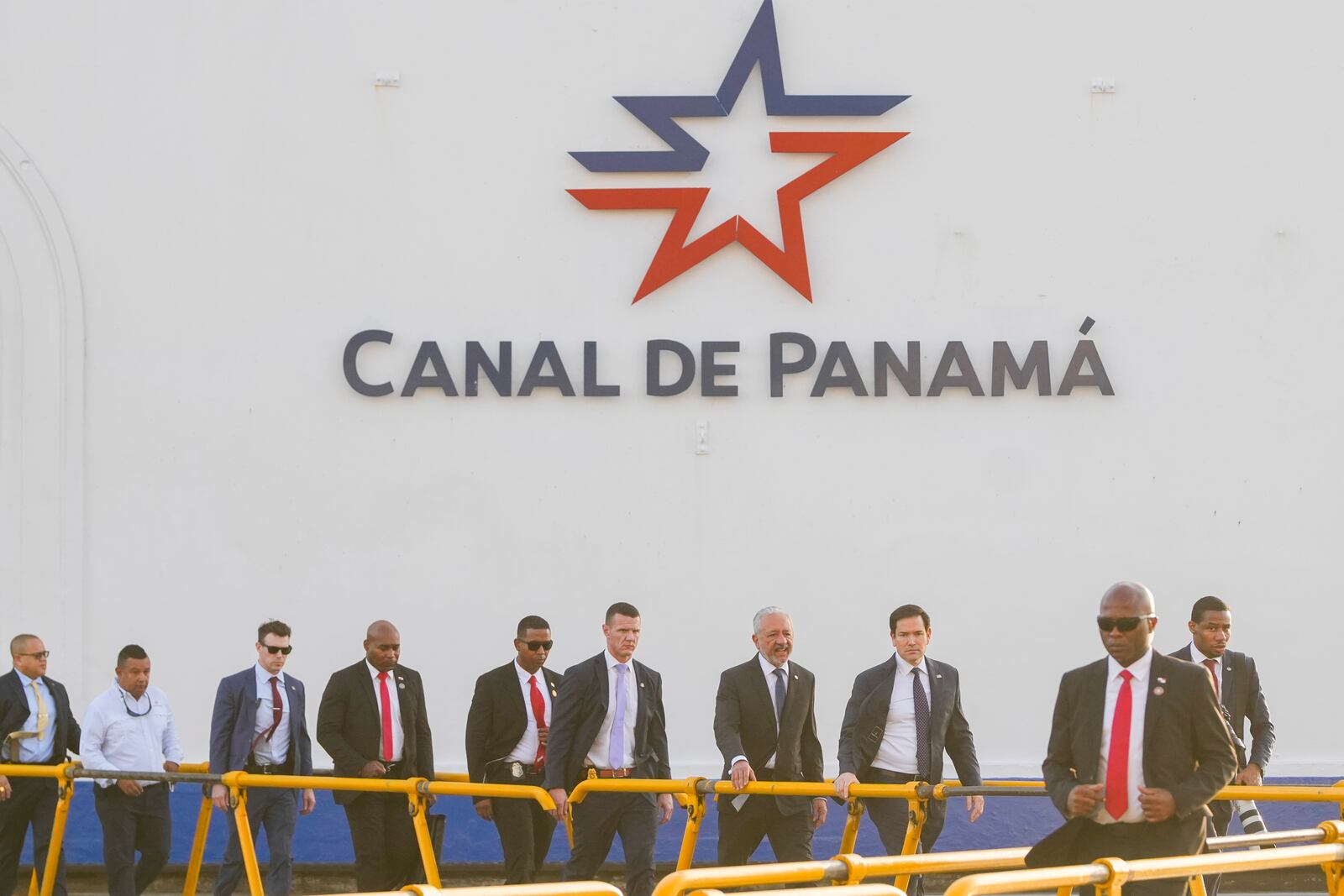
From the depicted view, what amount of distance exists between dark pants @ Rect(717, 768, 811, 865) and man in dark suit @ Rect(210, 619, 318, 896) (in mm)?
2876

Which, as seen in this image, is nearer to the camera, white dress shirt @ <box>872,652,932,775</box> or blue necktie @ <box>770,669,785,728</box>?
white dress shirt @ <box>872,652,932,775</box>

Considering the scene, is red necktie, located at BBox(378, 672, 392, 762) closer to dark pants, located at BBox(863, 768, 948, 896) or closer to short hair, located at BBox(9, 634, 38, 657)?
short hair, located at BBox(9, 634, 38, 657)

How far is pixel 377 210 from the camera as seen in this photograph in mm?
13117

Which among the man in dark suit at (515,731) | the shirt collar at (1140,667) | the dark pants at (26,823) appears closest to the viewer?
the shirt collar at (1140,667)

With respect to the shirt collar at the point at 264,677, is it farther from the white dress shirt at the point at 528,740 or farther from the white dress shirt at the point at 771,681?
the white dress shirt at the point at 771,681

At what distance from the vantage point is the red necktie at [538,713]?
10.7m

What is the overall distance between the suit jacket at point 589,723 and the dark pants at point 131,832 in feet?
9.78

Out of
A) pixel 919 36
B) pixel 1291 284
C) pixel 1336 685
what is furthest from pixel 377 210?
pixel 1336 685

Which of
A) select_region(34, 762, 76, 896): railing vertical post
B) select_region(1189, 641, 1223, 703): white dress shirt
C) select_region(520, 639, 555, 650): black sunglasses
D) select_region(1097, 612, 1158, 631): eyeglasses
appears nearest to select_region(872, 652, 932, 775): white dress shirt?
select_region(1189, 641, 1223, 703): white dress shirt

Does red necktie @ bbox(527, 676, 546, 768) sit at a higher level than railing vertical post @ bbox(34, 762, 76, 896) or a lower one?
higher

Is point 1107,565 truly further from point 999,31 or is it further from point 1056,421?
point 999,31

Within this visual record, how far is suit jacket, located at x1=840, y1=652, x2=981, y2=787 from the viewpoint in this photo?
388 inches

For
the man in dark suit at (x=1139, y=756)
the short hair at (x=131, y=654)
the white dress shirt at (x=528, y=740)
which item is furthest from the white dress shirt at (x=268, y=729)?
the man in dark suit at (x=1139, y=756)

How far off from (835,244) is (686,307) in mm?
1208
